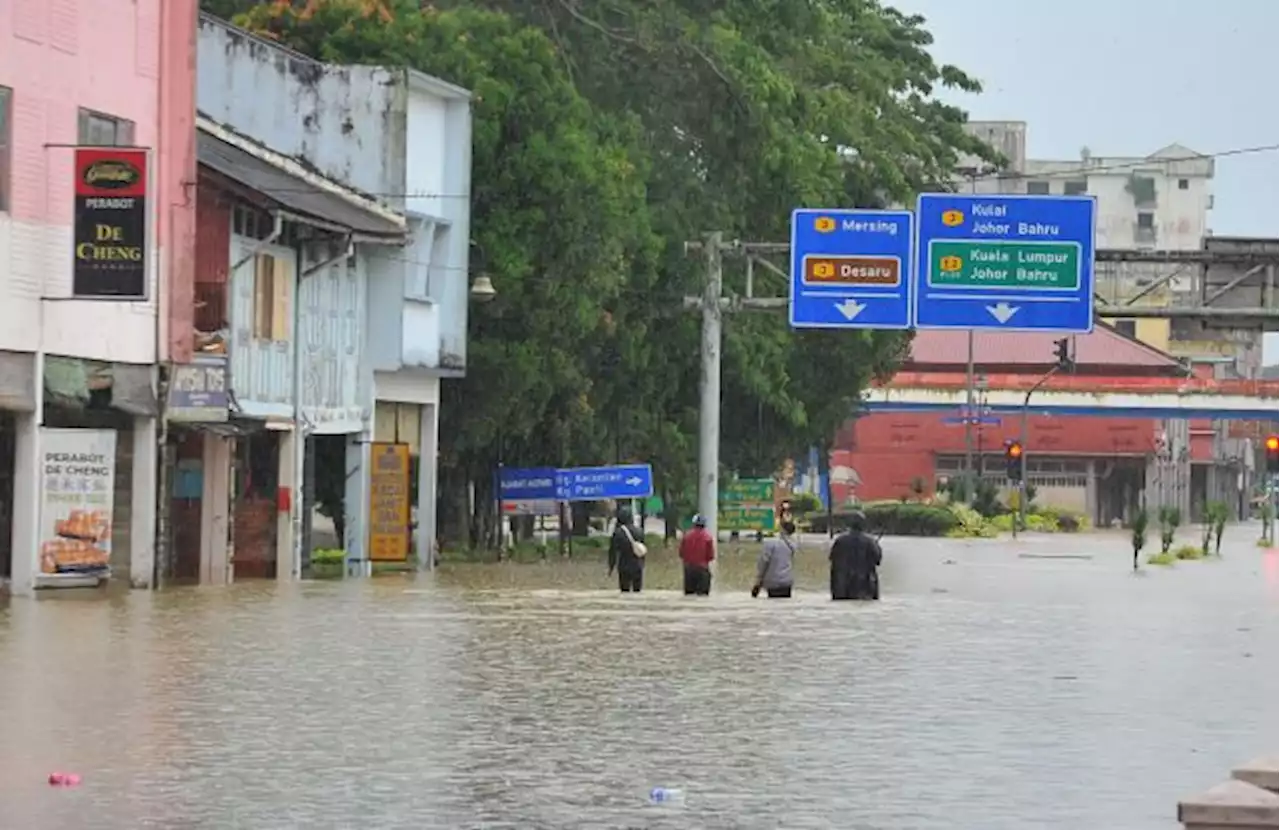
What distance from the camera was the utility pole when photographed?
53750 millimetres

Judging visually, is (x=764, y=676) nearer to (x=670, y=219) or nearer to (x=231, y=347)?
(x=231, y=347)

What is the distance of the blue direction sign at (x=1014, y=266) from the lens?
5106 cm

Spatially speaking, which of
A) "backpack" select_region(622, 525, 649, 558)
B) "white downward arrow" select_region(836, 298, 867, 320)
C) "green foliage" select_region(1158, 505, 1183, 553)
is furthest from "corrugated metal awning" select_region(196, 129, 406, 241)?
"green foliage" select_region(1158, 505, 1183, 553)

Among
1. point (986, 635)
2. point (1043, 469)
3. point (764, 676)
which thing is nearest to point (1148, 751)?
point (764, 676)

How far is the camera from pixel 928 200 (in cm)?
5156

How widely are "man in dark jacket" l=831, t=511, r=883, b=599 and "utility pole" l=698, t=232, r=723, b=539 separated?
1209 centimetres

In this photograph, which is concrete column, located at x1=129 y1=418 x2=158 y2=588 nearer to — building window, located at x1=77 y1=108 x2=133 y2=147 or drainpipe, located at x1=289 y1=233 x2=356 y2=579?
building window, located at x1=77 y1=108 x2=133 y2=147

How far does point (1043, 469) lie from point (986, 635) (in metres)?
101

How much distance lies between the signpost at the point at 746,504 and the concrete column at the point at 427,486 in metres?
24.5

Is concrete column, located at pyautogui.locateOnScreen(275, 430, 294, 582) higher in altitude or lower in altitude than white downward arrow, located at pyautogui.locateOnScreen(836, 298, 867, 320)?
lower

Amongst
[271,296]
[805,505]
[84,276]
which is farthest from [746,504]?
[84,276]

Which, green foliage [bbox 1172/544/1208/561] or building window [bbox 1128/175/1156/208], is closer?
green foliage [bbox 1172/544/1208/561]

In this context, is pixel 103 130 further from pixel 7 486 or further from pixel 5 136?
pixel 7 486

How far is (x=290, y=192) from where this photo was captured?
4681cm
